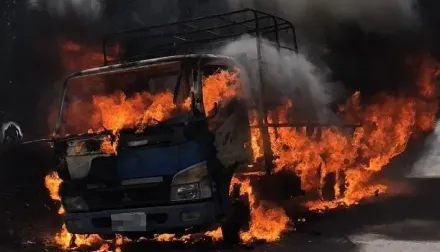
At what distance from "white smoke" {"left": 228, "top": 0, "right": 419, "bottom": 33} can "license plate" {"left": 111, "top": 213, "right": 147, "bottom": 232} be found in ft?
25.0

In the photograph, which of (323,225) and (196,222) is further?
(323,225)

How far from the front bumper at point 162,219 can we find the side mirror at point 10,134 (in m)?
8.55

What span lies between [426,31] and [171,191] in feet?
29.5

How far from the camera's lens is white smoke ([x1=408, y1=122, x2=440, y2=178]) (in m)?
14.8

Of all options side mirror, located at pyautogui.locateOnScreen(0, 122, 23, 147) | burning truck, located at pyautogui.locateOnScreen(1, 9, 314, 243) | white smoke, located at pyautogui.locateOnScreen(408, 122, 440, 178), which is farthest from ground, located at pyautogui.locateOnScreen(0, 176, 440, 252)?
side mirror, located at pyautogui.locateOnScreen(0, 122, 23, 147)

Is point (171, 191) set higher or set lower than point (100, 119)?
lower

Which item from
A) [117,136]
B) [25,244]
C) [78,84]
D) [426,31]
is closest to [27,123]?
[25,244]

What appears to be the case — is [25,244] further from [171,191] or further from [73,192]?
[171,191]

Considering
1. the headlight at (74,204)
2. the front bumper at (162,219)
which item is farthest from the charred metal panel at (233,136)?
the headlight at (74,204)

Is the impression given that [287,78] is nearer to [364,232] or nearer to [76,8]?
[364,232]

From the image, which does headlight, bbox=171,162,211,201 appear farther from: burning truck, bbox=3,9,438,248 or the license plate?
the license plate

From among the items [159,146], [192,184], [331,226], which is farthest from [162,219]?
[331,226]

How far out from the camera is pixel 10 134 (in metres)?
14.2

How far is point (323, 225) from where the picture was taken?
25.2 feet
